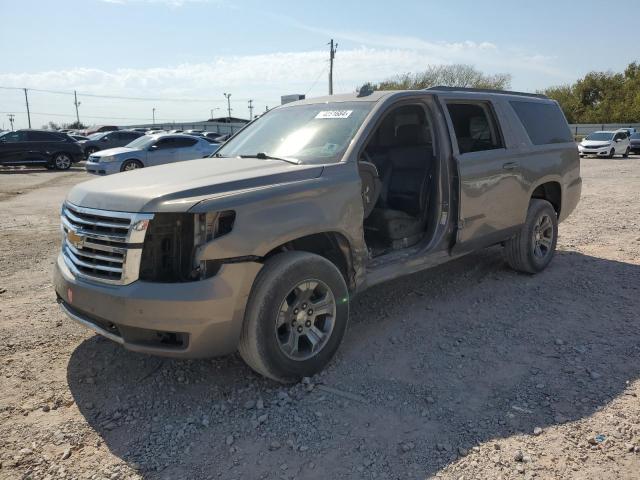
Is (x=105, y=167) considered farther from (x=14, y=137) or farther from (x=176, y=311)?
(x=176, y=311)

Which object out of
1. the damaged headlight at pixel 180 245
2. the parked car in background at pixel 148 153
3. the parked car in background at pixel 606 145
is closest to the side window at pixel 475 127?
the damaged headlight at pixel 180 245

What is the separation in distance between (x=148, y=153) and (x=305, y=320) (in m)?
14.8

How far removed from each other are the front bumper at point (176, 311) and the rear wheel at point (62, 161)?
21.7 metres

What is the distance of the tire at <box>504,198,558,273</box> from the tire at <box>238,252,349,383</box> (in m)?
2.87

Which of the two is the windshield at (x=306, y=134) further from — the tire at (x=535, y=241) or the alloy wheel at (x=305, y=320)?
the tire at (x=535, y=241)

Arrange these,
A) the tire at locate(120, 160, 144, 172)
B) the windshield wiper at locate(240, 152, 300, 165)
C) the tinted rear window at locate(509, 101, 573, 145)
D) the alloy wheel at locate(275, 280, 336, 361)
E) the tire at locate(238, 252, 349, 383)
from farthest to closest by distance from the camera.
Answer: the tire at locate(120, 160, 144, 172) < the tinted rear window at locate(509, 101, 573, 145) < the windshield wiper at locate(240, 152, 300, 165) < the alloy wheel at locate(275, 280, 336, 361) < the tire at locate(238, 252, 349, 383)

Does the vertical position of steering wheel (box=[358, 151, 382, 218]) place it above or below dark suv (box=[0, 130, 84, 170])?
above

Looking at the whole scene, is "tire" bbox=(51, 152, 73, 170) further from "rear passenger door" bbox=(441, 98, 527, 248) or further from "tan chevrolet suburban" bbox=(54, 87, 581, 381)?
"rear passenger door" bbox=(441, 98, 527, 248)

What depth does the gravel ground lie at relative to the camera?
277 centimetres

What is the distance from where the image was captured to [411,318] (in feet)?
15.4

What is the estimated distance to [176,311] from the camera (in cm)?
298

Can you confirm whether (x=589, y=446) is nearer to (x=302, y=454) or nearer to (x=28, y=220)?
(x=302, y=454)

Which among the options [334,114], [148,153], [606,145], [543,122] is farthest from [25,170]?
[606,145]

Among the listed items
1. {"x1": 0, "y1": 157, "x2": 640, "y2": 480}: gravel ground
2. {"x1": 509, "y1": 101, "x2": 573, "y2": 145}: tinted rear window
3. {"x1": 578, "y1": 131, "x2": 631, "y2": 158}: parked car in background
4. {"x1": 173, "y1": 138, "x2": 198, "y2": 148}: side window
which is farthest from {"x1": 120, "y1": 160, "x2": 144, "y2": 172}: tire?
{"x1": 578, "y1": 131, "x2": 631, "y2": 158}: parked car in background
